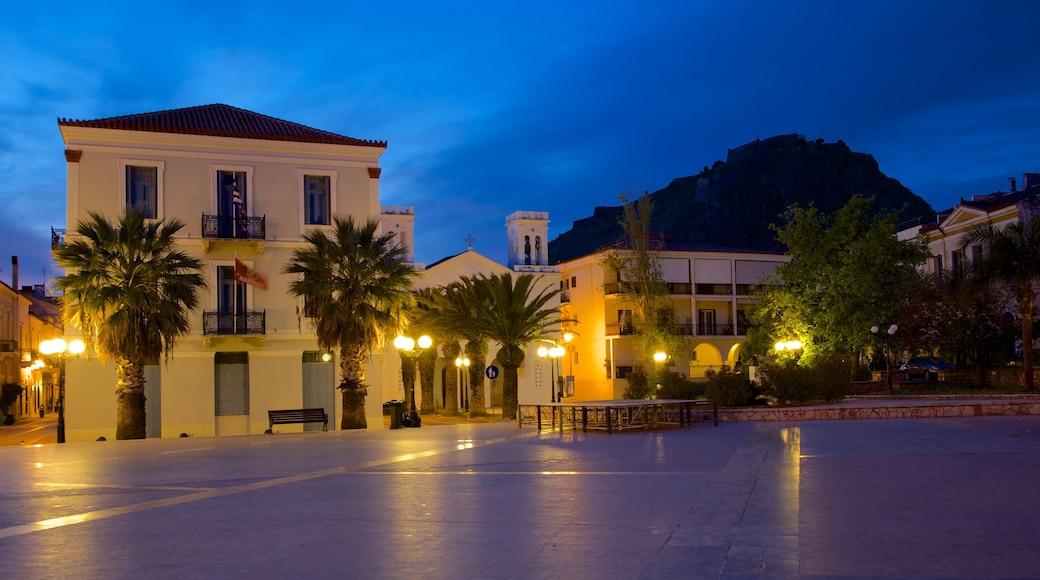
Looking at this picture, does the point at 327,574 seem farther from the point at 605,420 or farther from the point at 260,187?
the point at 260,187

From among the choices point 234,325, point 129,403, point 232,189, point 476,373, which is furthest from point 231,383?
point 476,373

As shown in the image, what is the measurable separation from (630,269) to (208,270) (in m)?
28.0

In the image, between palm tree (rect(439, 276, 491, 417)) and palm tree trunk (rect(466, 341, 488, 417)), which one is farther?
palm tree trunk (rect(466, 341, 488, 417))

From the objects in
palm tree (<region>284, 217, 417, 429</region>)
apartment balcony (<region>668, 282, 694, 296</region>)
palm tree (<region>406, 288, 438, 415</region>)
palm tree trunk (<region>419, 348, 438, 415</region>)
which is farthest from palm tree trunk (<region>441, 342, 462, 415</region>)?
apartment balcony (<region>668, 282, 694, 296</region>)

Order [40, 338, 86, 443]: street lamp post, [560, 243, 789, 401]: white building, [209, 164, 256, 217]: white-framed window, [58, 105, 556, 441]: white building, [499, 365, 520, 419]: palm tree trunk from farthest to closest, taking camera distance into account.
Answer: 1. [560, 243, 789, 401]: white building
2. [499, 365, 520, 419]: palm tree trunk
3. [209, 164, 256, 217]: white-framed window
4. [58, 105, 556, 441]: white building
5. [40, 338, 86, 443]: street lamp post

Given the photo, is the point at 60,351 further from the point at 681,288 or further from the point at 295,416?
the point at 681,288

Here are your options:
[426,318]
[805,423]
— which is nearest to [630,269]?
[426,318]

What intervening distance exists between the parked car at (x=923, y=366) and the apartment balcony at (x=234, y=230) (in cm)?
2876

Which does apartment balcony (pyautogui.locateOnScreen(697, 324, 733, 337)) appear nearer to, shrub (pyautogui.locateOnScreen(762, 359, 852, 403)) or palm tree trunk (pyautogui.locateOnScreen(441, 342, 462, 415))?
palm tree trunk (pyautogui.locateOnScreen(441, 342, 462, 415))

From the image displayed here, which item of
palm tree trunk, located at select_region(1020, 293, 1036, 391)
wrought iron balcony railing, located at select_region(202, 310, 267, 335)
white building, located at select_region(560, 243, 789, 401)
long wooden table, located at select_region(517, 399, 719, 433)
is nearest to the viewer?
long wooden table, located at select_region(517, 399, 719, 433)

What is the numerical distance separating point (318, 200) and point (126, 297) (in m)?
9.90

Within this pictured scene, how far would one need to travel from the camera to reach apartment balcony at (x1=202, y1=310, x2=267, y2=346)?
32250 millimetres

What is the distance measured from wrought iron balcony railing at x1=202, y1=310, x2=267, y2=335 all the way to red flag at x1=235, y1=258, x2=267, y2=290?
106 cm

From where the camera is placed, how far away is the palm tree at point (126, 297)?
25531mm
